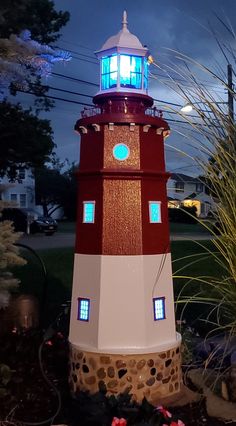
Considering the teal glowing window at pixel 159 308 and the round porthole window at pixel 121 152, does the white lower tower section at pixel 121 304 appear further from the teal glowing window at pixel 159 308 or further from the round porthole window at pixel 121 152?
the round porthole window at pixel 121 152

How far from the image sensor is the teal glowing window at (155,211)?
465 cm

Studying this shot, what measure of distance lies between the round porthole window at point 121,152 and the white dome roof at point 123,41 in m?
0.77

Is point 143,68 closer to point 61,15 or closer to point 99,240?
point 99,240

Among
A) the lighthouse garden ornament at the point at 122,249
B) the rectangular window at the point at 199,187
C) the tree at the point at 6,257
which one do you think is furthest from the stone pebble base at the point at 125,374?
the rectangular window at the point at 199,187

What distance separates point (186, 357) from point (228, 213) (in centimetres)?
210

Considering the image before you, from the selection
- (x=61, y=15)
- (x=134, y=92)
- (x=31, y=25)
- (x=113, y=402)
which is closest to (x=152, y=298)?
(x=113, y=402)

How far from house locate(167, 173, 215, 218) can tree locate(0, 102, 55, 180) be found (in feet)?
59.1

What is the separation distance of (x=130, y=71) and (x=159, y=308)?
1.87m

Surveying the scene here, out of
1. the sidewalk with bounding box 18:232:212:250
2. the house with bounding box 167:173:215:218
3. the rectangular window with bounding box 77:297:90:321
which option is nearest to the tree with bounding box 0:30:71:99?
the house with bounding box 167:173:215:218

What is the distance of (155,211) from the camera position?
4695 mm

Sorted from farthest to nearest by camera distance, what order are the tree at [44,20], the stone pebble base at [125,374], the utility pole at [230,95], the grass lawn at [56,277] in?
the tree at [44,20]
the grass lawn at [56,277]
the stone pebble base at [125,374]
the utility pole at [230,95]

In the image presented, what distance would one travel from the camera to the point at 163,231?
4770mm

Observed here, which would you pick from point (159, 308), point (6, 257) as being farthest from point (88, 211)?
point (159, 308)

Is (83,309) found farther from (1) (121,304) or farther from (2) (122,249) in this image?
(2) (122,249)
